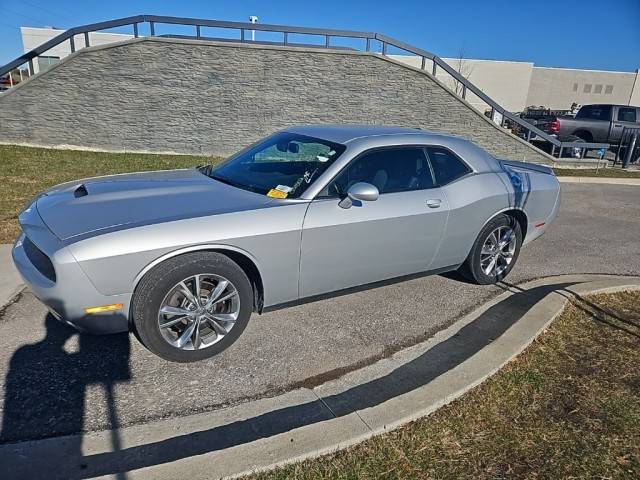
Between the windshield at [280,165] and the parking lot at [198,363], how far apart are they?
3.61ft

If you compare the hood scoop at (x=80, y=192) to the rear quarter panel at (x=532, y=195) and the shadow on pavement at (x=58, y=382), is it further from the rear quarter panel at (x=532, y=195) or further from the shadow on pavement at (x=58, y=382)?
the rear quarter panel at (x=532, y=195)

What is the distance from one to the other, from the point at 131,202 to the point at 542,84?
49845 mm

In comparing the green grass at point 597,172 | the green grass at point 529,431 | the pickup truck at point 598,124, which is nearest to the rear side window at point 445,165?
the green grass at point 529,431

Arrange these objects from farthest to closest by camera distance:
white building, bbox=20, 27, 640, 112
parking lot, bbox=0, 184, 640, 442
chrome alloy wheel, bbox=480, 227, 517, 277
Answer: white building, bbox=20, 27, 640, 112
chrome alloy wheel, bbox=480, 227, 517, 277
parking lot, bbox=0, 184, 640, 442

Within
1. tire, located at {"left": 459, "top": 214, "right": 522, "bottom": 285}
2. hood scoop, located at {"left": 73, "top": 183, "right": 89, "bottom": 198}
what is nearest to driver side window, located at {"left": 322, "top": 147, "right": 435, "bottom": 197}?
tire, located at {"left": 459, "top": 214, "right": 522, "bottom": 285}

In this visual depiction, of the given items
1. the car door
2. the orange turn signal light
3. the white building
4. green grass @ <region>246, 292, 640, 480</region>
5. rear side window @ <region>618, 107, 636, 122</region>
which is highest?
the white building

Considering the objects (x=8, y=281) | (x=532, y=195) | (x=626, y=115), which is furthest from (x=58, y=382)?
(x=626, y=115)

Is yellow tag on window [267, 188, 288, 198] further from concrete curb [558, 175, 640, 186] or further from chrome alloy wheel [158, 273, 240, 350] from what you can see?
concrete curb [558, 175, 640, 186]

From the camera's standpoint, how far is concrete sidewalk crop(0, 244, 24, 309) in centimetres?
357

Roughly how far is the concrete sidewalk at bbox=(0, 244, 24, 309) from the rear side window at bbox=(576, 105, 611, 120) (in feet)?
61.2

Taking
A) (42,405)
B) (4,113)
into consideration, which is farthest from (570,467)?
(4,113)

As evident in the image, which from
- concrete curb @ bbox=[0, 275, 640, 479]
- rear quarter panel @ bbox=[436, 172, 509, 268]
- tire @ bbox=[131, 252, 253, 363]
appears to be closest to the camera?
concrete curb @ bbox=[0, 275, 640, 479]

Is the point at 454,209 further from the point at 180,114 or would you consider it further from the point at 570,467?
the point at 180,114

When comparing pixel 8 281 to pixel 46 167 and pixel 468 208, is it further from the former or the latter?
pixel 46 167
